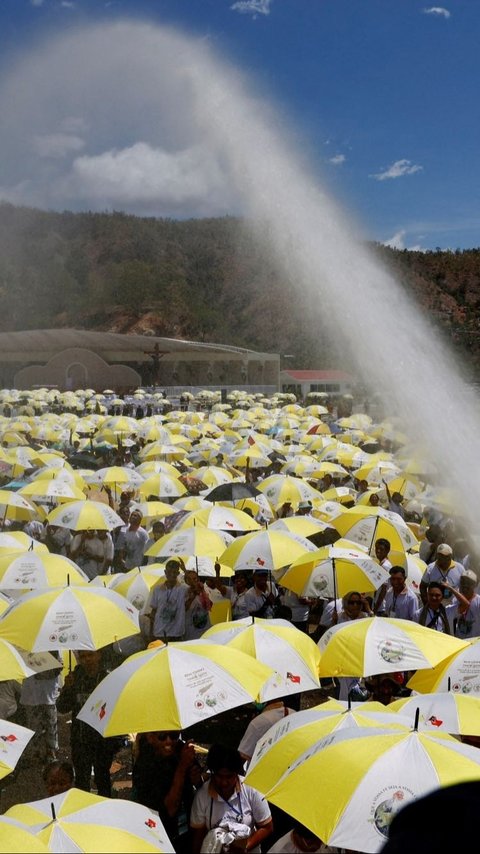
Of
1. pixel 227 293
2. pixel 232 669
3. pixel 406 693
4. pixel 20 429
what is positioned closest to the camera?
pixel 232 669

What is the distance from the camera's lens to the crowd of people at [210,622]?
471 cm

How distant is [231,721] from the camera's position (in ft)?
22.6

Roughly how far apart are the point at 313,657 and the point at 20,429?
19174mm

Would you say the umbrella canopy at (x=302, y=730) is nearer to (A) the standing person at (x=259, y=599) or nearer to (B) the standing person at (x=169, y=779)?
(B) the standing person at (x=169, y=779)

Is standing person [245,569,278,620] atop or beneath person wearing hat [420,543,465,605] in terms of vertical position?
beneath

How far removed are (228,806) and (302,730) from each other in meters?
0.69

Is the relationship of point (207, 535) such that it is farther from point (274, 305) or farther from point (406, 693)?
point (274, 305)

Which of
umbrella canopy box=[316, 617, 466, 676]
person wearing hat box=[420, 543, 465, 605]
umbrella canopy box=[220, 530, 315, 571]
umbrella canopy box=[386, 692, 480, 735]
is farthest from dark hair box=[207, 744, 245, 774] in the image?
person wearing hat box=[420, 543, 465, 605]

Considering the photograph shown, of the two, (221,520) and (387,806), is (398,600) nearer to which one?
(221,520)

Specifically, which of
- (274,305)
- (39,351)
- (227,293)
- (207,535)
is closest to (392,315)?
(207,535)

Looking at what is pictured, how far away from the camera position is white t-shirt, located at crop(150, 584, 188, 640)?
832 cm

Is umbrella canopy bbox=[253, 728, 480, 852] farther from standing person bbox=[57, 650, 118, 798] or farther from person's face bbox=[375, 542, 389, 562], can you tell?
person's face bbox=[375, 542, 389, 562]

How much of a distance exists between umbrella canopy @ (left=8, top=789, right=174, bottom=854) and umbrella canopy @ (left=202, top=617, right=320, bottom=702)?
198 centimetres

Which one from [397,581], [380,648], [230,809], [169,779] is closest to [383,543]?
[397,581]
